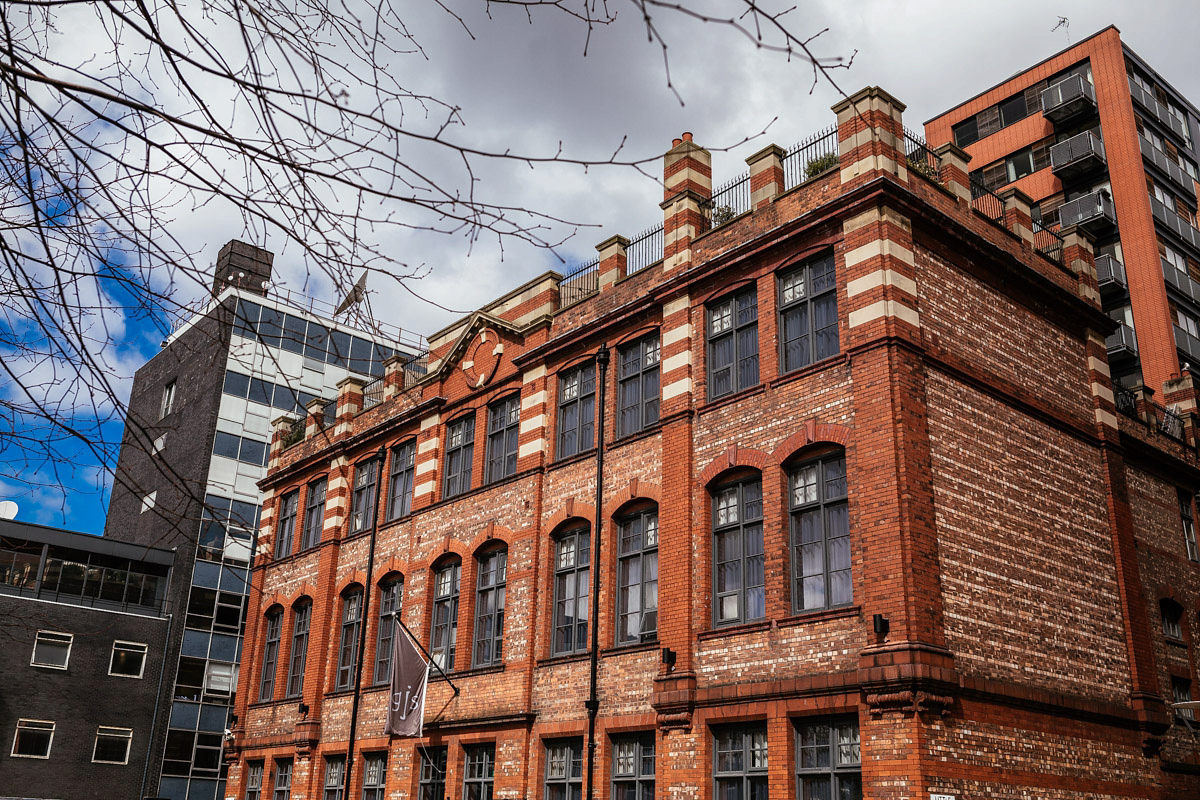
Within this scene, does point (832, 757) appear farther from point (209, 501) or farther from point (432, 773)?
point (209, 501)

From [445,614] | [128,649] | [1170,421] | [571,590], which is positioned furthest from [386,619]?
[1170,421]

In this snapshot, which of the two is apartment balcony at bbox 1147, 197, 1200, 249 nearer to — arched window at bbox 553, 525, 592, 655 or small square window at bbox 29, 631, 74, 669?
arched window at bbox 553, 525, 592, 655

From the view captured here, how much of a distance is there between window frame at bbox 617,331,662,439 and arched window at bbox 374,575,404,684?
9005 mm

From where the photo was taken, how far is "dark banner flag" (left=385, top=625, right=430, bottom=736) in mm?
23953

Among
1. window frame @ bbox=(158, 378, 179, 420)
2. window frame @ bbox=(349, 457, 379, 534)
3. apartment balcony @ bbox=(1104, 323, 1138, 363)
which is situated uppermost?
window frame @ bbox=(158, 378, 179, 420)

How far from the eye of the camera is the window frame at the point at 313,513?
33000 millimetres

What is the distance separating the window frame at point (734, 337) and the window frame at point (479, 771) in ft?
31.0

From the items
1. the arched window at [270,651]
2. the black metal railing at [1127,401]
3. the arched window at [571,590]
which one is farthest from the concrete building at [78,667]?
the black metal railing at [1127,401]

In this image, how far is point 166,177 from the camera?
17.5 feet

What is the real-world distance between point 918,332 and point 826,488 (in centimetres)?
307

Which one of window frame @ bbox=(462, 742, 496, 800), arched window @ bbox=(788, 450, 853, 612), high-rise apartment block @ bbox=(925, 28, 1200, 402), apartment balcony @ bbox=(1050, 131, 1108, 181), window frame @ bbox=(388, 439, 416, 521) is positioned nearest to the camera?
arched window @ bbox=(788, 450, 853, 612)

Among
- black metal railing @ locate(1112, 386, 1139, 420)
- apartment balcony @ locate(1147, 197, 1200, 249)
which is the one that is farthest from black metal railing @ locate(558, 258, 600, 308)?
apartment balcony @ locate(1147, 197, 1200, 249)

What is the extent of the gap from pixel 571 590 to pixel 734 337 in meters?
6.50

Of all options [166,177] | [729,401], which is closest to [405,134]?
[166,177]
